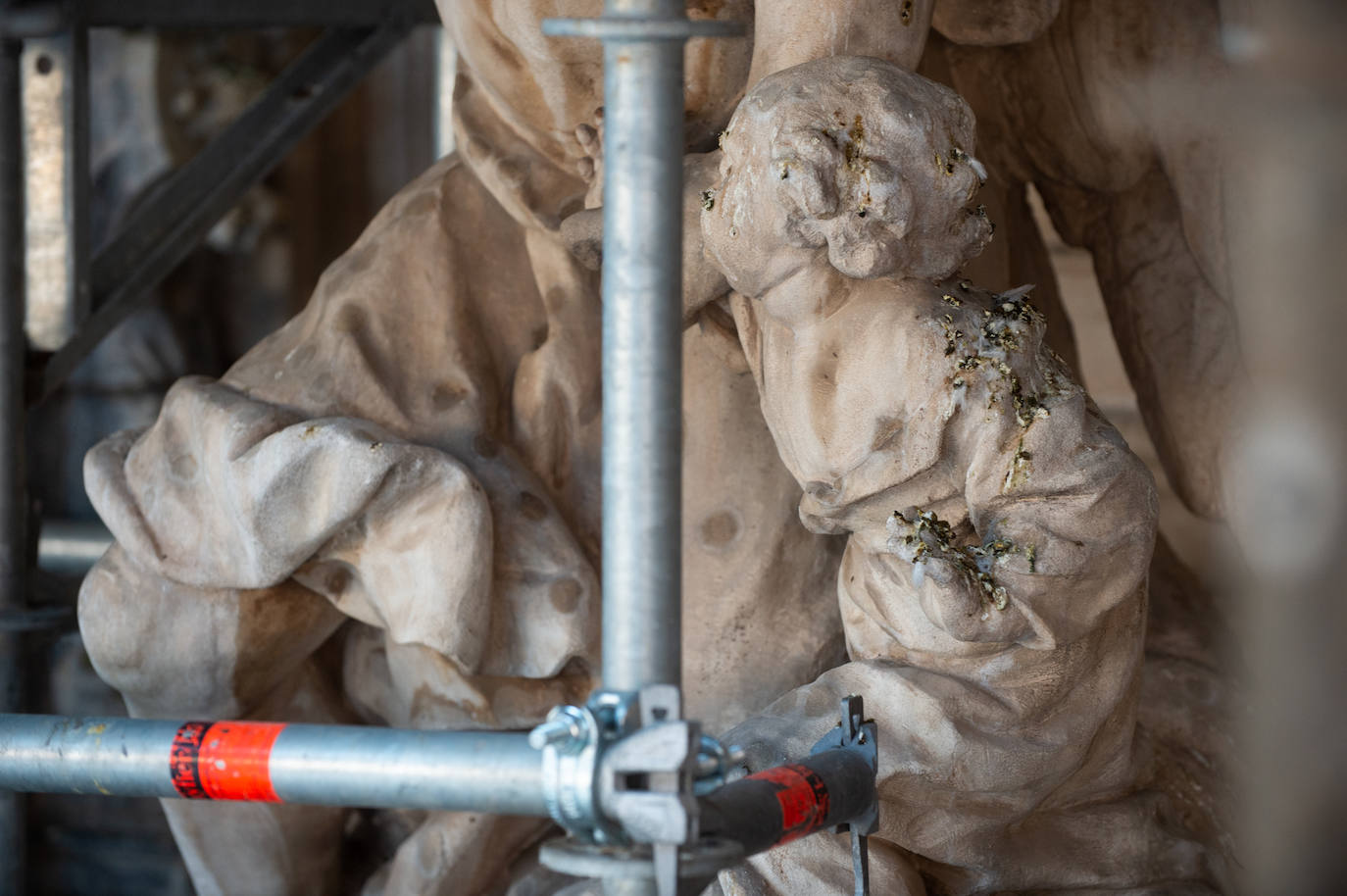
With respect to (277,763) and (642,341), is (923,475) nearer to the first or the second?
(642,341)

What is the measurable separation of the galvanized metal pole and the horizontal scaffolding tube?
0.29 ft

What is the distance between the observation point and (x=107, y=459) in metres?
1.76

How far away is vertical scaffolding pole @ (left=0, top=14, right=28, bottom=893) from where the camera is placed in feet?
7.01

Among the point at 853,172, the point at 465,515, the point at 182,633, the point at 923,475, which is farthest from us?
the point at 182,633

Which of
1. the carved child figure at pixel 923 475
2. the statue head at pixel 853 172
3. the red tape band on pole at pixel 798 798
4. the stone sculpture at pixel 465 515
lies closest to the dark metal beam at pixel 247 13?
A: the stone sculpture at pixel 465 515

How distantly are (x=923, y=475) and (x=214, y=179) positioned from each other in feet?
4.48

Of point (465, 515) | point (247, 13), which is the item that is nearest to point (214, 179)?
point (247, 13)

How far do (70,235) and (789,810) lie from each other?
4.99ft

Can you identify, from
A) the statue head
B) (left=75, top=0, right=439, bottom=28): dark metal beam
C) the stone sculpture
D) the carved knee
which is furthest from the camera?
(left=75, top=0, right=439, bottom=28): dark metal beam

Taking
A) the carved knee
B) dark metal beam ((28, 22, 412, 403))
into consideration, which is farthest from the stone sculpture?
dark metal beam ((28, 22, 412, 403))

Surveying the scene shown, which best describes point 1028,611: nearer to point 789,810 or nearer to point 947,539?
point 947,539

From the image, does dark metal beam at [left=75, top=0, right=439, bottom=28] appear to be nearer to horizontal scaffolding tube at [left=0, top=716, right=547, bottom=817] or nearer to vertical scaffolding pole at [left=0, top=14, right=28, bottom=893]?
vertical scaffolding pole at [left=0, top=14, right=28, bottom=893]

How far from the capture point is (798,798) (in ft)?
3.95

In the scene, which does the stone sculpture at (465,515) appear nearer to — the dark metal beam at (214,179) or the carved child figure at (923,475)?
the carved child figure at (923,475)
